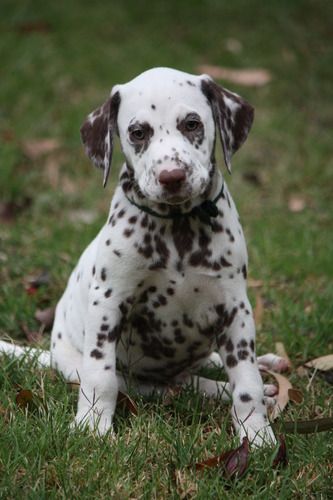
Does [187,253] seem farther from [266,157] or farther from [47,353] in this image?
[266,157]

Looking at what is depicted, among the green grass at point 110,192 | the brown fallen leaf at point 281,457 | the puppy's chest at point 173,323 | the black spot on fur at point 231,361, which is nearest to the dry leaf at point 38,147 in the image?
the green grass at point 110,192

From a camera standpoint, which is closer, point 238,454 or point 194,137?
point 238,454

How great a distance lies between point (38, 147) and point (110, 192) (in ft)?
3.28

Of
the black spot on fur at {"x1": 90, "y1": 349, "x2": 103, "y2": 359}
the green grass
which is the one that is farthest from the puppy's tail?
the black spot on fur at {"x1": 90, "y1": 349, "x2": 103, "y2": 359}

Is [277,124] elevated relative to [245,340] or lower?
elevated

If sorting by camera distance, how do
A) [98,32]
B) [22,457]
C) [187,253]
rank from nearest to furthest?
[22,457], [187,253], [98,32]

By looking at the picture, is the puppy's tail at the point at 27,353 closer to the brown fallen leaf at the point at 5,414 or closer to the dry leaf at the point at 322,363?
the brown fallen leaf at the point at 5,414

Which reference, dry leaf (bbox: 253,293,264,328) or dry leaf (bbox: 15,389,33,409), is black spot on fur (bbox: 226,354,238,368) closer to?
dry leaf (bbox: 15,389,33,409)

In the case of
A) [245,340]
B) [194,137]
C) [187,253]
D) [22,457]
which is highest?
[194,137]

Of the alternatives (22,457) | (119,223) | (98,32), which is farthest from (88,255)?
(98,32)

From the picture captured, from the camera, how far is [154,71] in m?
3.61


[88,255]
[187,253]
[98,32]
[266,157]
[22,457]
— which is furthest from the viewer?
[98,32]

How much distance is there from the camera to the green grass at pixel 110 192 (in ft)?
10.5

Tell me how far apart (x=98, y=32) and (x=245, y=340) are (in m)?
7.02
